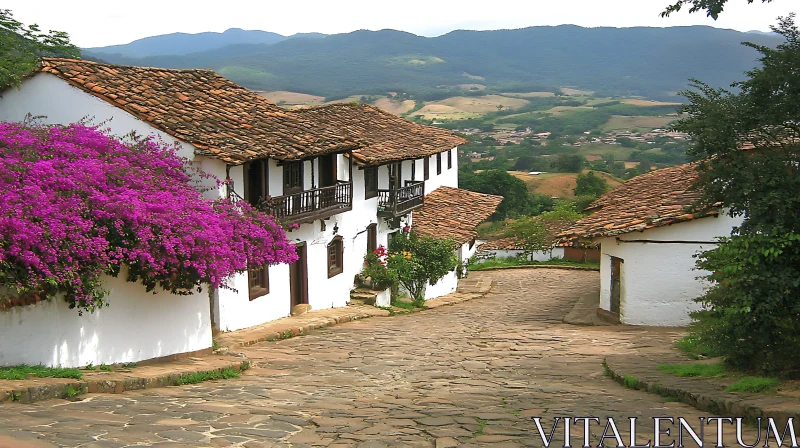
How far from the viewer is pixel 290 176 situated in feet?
66.2

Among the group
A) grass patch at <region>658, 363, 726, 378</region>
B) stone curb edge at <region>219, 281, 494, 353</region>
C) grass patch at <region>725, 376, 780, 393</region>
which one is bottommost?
stone curb edge at <region>219, 281, 494, 353</region>

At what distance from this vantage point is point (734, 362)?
10.9 meters

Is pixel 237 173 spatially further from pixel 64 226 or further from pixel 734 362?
pixel 734 362

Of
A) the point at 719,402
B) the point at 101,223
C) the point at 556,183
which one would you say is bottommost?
the point at 556,183

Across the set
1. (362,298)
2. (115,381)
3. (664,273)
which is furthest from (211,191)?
(664,273)

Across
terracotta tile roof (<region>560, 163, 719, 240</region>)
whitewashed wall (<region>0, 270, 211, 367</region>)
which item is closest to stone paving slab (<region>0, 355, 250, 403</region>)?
whitewashed wall (<region>0, 270, 211, 367</region>)

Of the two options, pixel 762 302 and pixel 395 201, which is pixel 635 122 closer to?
pixel 395 201

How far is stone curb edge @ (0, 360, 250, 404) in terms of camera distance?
9633mm

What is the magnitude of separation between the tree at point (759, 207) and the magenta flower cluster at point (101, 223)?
7231 mm

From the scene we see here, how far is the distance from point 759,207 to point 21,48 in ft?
52.0

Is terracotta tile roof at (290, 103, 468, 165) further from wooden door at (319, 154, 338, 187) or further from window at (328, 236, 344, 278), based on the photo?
wooden door at (319, 154, 338, 187)

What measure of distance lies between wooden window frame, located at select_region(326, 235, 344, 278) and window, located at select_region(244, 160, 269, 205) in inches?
171

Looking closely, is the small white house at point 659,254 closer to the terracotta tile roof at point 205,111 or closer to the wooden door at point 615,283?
the wooden door at point 615,283

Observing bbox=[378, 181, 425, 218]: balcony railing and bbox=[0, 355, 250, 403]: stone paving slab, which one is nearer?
bbox=[0, 355, 250, 403]: stone paving slab
